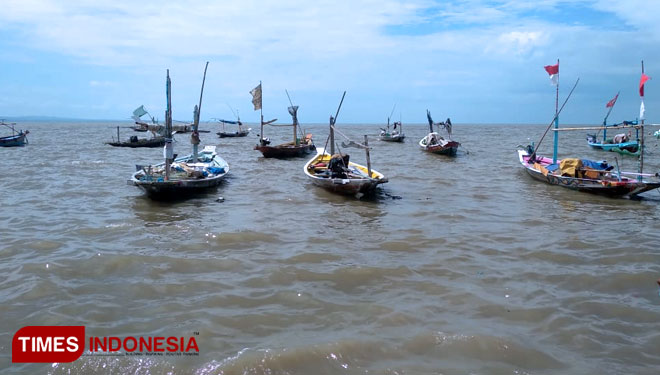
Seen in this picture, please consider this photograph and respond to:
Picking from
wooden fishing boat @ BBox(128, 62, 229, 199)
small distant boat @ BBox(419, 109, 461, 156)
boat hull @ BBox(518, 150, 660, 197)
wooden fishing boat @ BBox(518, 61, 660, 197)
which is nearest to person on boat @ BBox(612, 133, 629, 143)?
small distant boat @ BBox(419, 109, 461, 156)

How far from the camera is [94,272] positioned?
765 cm

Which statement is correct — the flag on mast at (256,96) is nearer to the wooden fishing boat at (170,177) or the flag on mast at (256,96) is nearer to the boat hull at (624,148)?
the wooden fishing boat at (170,177)

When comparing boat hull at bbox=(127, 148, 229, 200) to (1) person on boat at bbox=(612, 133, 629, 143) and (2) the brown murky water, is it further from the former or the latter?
(1) person on boat at bbox=(612, 133, 629, 143)

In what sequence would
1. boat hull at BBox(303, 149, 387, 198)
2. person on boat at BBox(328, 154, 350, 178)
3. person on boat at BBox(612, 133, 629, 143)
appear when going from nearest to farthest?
boat hull at BBox(303, 149, 387, 198)
person on boat at BBox(328, 154, 350, 178)
person on boat at BBox(612, 133, 629, 143)

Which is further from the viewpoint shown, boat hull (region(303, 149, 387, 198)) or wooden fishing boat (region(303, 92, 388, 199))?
wooden fishing boat (region(303, 92, 388, 199))

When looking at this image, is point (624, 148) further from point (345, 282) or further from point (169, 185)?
point (345, 282)

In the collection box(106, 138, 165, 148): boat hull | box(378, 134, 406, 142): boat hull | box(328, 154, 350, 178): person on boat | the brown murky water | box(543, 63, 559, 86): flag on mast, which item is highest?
box(543, 63, 559, 86): flag on mast

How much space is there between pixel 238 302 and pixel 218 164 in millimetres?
13252

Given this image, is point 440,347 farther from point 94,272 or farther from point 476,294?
point 94,272

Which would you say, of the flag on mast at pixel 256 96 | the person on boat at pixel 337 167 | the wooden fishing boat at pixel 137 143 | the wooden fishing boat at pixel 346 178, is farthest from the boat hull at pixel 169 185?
the wooden fishing boat at pixel 137 143

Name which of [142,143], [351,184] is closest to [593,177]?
[351,184]

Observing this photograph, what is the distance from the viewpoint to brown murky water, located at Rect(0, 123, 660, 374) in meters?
5.15

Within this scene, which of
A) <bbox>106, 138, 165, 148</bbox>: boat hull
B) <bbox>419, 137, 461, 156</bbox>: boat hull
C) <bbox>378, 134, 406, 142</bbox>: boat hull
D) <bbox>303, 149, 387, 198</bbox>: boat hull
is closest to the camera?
<bbox>303, 149, 387, 198</bbox>: boat hull

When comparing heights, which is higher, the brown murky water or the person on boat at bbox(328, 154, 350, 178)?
the person on boat at bbox(328, 154, 350, 178)
